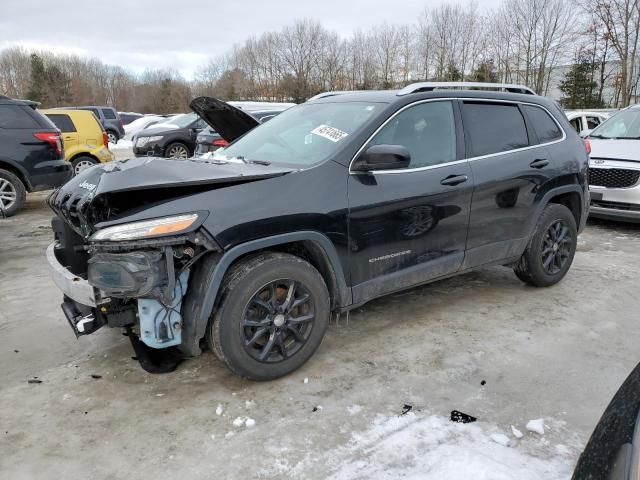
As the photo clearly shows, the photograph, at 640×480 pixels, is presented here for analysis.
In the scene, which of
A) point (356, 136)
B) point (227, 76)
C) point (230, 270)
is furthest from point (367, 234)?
point (227, 76)

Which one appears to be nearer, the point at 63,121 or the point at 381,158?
the point at 381,158

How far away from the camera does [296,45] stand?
47.9m

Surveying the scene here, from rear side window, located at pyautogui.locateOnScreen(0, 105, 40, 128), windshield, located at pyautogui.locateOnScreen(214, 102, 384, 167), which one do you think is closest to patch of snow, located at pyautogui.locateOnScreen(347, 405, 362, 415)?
windshield, located at pyautogui.locateOnScreen(214, 102, 384, 167)

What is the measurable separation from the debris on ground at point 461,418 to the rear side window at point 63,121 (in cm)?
1082

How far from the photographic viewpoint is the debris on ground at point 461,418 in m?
2.75

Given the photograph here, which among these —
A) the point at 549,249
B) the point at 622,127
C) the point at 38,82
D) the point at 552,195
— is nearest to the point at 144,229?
the point at 552,195

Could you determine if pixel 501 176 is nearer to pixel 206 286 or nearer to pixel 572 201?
pixel 572 201

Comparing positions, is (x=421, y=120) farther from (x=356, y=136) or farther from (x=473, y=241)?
(x=473, y=241)

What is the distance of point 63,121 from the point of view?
36.0 ft

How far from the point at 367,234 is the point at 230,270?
952 mm

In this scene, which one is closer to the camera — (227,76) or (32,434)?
(32,434)

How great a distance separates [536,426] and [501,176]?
2.06m

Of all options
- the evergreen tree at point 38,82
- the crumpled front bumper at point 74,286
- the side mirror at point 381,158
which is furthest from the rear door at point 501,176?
the evergreen tree at point 38,82

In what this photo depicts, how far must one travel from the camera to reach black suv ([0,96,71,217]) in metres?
7.91
